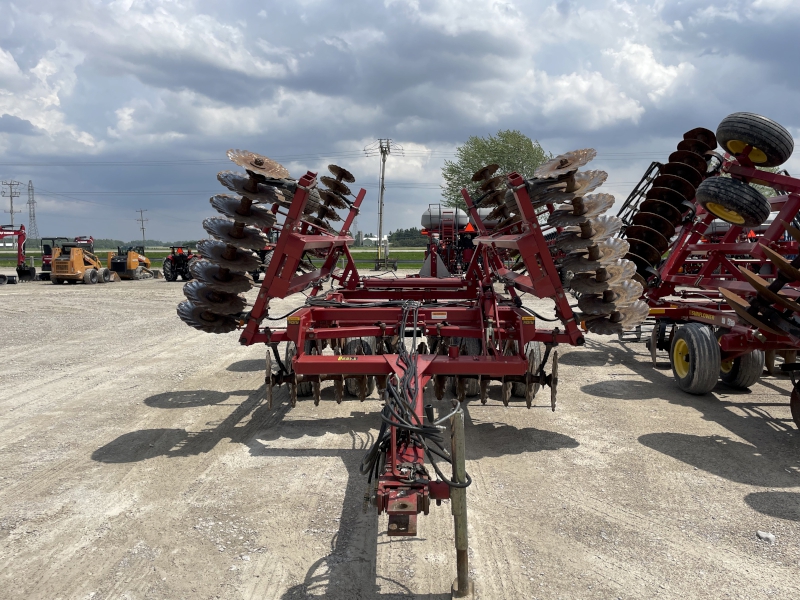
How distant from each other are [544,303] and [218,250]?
12.4 metres

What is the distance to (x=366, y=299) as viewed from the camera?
7.14 m

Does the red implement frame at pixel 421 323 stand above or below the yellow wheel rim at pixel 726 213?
below

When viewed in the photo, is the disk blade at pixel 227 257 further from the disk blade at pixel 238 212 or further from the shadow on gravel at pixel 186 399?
the shadow on gravel at pixel 186 399

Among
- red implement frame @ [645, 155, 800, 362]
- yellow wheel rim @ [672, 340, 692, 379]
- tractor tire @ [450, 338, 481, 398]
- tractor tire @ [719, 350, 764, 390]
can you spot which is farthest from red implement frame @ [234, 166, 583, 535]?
tractor tire @ [719, 350, 764, 390]

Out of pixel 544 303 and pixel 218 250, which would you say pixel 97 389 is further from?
pixel 544 303

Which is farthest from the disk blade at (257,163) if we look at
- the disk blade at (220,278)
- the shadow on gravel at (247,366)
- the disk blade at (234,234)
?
the shadow on gravel at (247,366)

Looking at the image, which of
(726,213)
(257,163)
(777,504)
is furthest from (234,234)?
(726,213)

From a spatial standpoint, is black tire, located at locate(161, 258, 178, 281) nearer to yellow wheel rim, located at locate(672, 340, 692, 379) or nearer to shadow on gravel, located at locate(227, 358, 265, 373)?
shadow on gravel, located at locate(227, 358, 265, 373)

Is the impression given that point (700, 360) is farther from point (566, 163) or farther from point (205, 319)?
point (205, 319)

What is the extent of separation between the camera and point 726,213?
5684 mm

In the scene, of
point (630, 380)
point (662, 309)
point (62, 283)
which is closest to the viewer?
point (630, 380)

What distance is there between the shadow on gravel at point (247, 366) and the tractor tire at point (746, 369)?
580 centimetres

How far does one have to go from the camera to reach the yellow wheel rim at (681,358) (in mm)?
6988

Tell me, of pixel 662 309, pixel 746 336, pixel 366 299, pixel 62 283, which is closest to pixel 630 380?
pixel 662 309
